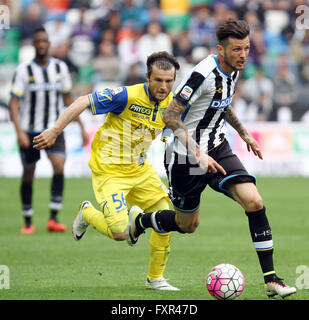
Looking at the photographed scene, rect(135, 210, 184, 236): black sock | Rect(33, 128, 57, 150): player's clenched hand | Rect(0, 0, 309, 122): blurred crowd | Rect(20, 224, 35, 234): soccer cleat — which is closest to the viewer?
Rect(33, 128, 57, 150): player's clenched hand

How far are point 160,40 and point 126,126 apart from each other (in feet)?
44.0

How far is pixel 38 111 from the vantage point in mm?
10227

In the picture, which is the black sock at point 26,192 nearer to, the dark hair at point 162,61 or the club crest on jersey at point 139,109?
the club crest on jersey at point 139,109

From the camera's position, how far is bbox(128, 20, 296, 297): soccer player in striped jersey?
19.0 feet

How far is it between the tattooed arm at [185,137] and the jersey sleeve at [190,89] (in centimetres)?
5

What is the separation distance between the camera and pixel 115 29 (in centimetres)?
2078

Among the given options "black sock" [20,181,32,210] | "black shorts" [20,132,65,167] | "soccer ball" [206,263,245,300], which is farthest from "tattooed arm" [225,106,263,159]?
"black sock" [20,181,32,210]

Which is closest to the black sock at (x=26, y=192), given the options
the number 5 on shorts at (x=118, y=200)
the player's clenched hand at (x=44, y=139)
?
the number 5 on shorts at (x=118, y=200)

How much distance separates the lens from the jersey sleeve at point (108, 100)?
6453mm

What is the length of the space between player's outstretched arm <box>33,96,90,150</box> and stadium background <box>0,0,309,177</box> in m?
10.6

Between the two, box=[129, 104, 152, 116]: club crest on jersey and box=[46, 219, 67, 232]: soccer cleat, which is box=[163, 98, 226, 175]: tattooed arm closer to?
box=[129, 104, 152, 116]: club crest on jersey

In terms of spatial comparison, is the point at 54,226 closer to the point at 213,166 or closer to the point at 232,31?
the point at 213,166

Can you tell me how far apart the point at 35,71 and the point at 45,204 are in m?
3.49
